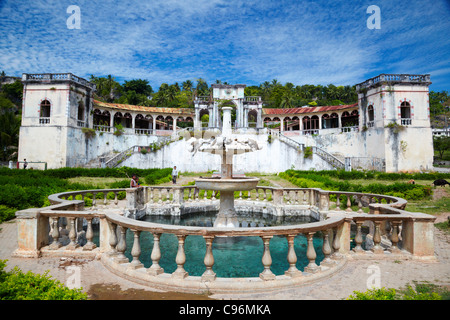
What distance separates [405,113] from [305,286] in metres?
34.0

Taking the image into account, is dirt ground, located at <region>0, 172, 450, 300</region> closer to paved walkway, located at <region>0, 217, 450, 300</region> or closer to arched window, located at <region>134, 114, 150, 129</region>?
paved walkway, located at <region>0, 217, 450, 300</region>

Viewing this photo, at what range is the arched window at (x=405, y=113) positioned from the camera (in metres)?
28.4

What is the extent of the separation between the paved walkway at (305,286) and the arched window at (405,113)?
91.0 ft

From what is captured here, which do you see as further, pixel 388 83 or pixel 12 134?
pixel 12 134

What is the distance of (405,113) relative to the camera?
100 ft

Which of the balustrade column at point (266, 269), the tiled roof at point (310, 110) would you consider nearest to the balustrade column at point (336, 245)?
the balustrade column at point (266, 269)

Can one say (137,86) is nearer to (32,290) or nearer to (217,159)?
(217,159)

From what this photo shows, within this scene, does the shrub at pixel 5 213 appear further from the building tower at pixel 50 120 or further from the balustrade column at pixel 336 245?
the building tower at pixel 50 120

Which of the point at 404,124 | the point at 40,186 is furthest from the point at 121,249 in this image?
the point at 404,124
